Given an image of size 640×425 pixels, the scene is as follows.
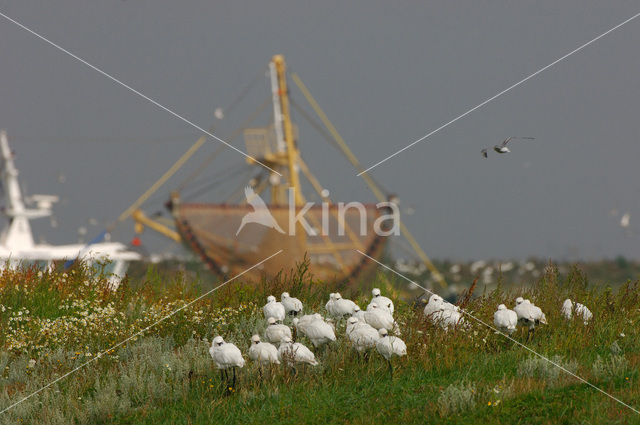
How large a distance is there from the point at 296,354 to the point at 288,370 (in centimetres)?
32

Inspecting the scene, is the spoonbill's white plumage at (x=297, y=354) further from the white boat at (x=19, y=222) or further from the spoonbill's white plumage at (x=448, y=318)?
the white boat at (x=19, y=222)

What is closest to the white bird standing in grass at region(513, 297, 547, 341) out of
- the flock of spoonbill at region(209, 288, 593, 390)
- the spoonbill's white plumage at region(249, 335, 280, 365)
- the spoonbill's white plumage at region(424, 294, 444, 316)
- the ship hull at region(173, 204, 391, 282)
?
the flock of spoonbill at region(209, 288, 593, 390)

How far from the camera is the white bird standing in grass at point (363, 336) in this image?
700 centimetres

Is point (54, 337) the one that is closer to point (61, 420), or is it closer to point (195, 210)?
point (61, 420)

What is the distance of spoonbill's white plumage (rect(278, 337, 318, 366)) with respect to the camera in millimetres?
6668

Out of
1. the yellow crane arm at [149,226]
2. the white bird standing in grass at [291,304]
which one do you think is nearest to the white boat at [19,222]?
the yellow crane arm at [149,226]

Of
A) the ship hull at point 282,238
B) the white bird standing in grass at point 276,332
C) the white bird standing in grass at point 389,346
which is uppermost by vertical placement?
the ship hull at point 282,238

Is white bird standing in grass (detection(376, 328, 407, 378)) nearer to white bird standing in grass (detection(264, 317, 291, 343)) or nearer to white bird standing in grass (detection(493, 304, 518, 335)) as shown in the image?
white bird standing in grass (detection(264, 317, 291, 343))

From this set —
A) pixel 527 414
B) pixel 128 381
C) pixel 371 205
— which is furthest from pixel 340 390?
pixel 371 205

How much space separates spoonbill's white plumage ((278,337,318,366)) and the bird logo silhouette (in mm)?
16871

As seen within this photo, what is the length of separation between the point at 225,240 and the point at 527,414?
18.9 meters

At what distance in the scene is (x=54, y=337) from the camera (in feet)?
29.4

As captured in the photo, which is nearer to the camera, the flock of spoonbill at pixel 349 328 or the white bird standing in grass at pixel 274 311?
the flock of spoonbill at pixel 349 328

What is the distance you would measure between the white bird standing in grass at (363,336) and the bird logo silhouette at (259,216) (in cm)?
1664
